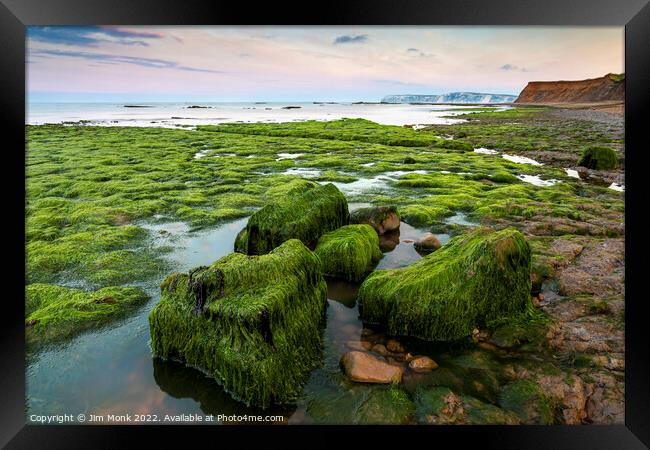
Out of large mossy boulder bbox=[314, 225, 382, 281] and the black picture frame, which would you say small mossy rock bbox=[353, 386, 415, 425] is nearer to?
the black picture frame

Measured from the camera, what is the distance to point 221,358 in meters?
4.07

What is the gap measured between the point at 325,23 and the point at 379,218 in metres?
5.06

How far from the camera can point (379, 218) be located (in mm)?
8117

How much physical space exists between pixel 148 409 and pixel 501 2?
4.73 meters

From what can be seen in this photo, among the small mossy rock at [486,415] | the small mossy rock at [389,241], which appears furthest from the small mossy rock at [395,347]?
the small mossy rock at [389,241]

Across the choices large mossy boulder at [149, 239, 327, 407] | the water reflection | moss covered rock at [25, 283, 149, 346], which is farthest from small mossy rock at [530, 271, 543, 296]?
moss covered rock at [25, 283, 149, 346]

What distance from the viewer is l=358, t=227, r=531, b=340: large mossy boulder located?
16.1 ft

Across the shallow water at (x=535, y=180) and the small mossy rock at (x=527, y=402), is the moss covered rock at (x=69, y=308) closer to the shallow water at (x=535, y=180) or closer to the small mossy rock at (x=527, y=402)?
the small mossy rock at (x=527, y=402)

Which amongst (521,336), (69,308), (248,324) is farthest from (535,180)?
(69,308)

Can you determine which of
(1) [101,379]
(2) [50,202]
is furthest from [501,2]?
(2) [50,202]

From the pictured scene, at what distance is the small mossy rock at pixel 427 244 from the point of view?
25.1ft

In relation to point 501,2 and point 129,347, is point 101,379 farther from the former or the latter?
point 501,2
